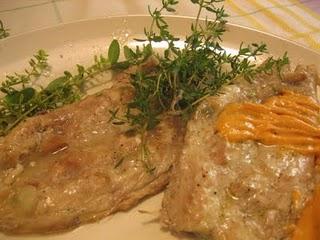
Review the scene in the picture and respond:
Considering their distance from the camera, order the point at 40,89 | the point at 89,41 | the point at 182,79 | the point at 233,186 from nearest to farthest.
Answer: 1. the point at 233,186
2. the point at 182,79
3. the point at 40,89
4. the point at 89,41

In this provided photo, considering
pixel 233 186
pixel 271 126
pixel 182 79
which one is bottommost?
pixel 233 186

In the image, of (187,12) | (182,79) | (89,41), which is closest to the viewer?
(182,79)

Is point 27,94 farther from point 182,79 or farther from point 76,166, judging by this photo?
point 182,79

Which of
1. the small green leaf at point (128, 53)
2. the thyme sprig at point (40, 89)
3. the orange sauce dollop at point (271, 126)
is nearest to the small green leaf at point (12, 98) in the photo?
the thyme sprig at point (40, 89)

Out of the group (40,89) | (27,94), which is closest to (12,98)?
(27,94)

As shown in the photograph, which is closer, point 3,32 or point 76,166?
point 76,166

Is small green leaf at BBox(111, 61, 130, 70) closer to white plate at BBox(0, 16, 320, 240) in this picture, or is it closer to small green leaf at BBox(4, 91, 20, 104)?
white plate at BBox(0, 16, 320, 240)

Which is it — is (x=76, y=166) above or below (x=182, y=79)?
below

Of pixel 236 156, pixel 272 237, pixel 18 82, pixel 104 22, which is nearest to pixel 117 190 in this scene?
pixel 236 156
